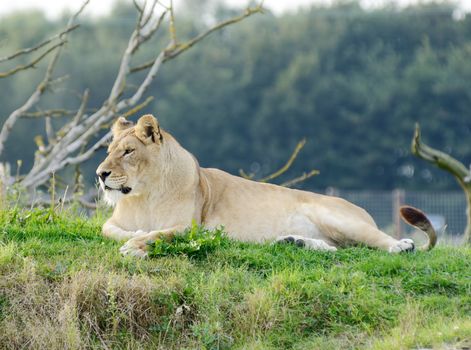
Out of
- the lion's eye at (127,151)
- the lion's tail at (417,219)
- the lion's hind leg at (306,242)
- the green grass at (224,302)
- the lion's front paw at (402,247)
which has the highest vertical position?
the lion's eye at (127,151)

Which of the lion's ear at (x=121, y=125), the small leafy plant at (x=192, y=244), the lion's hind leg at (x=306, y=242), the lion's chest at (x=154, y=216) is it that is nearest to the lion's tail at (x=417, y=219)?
the lion's hind leg at (x=306, y=242)

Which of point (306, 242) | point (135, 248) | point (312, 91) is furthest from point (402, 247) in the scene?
point (312, 91)

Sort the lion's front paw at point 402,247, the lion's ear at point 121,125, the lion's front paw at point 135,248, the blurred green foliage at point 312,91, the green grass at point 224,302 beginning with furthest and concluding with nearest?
the blurred green foliage at point 312,91 < the lion's ear at point 121,125 < the lion's front paw at point 402,247 < the lion's front paw at point 135,248 < the green grass at point 224,302

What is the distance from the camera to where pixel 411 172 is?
144 feet

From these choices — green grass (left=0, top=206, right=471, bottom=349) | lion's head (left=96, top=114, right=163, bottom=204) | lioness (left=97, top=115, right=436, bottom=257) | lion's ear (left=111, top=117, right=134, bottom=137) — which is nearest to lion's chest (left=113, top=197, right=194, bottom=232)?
lioness (left=97, top=115, right=436, bottom=257)

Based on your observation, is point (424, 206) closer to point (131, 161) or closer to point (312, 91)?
point (131, 161)

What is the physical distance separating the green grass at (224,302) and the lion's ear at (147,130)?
97cm

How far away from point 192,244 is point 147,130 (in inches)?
40.5

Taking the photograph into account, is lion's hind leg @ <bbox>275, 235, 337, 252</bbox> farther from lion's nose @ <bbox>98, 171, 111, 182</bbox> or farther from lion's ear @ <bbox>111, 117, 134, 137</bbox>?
lion's ear @ <bbox>111, 117, 134, 137</bbox>

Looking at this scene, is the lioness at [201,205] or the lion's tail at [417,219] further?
the lion's tail at [417,219]

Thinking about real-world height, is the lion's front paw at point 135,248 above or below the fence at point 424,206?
above

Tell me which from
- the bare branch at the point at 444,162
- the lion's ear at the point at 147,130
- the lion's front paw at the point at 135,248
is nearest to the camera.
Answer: the lion's front paw at the point at 135,248

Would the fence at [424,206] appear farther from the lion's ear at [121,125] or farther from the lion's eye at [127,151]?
the lion's eye at [127,151]

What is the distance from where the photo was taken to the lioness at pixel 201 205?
7.95 metres
